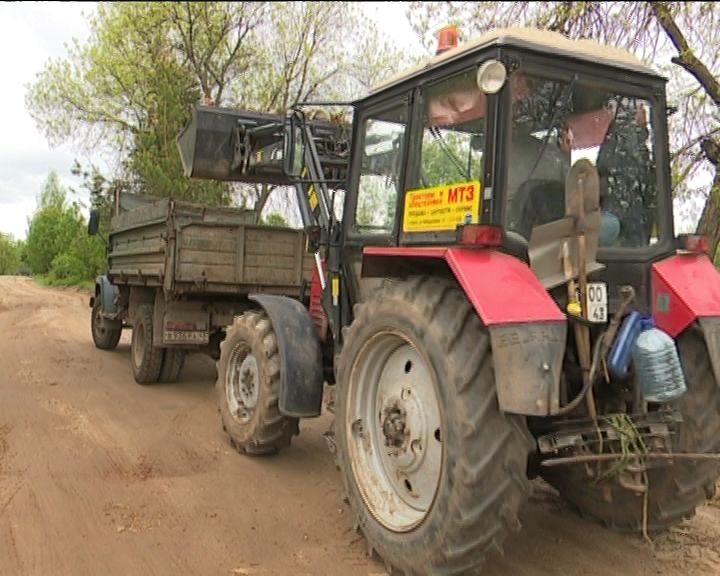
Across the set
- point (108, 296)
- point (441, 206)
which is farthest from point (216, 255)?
point (441, 206)

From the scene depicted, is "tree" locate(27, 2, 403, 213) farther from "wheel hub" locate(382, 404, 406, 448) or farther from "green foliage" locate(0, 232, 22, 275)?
"green foliage" locate(0, 232, 22, 275)

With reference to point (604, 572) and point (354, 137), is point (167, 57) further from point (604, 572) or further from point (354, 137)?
point (604, 572)

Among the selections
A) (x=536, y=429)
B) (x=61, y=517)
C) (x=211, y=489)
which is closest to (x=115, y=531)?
(x=61, y=517)

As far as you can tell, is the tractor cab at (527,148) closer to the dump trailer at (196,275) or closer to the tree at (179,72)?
the dump trailer at (196,275)

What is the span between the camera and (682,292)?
11.4ft

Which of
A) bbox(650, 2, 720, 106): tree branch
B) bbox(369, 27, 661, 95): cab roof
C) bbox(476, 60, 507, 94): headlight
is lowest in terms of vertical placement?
bbox(476, 60, 507, 94): headlight

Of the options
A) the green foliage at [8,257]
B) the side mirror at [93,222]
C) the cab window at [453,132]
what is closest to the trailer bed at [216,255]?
the side mirror at [93,222]

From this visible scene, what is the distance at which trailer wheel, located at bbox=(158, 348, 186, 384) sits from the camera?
26.4ft

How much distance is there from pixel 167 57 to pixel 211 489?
19.8m

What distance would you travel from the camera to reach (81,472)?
15.9ft

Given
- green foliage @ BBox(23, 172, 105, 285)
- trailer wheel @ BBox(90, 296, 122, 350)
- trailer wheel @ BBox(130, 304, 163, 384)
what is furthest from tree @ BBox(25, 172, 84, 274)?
trailer wheel @ BBox(130, 304, 163, 384)

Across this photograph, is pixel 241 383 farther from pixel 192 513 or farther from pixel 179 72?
pixel 179 72

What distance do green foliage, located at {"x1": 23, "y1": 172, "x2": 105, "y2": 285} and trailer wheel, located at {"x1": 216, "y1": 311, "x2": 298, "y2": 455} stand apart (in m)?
21.0

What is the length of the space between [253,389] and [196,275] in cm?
225
